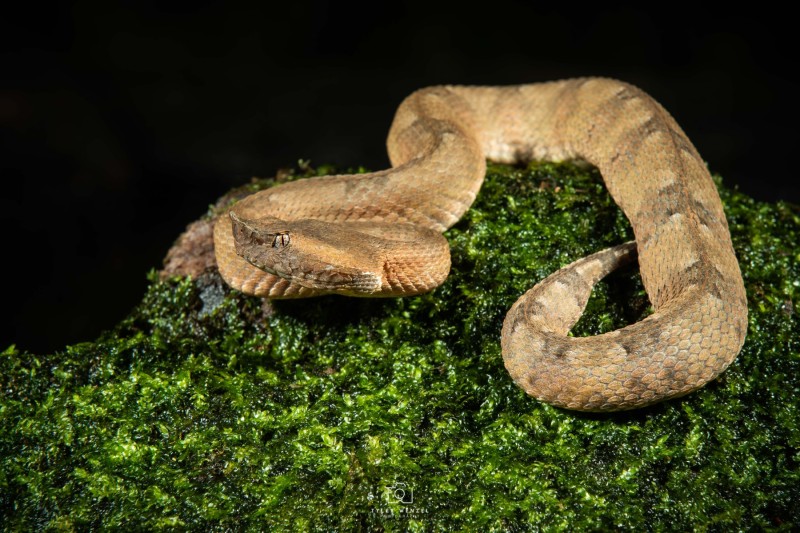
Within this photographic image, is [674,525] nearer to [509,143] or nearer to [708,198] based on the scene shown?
[708,198]

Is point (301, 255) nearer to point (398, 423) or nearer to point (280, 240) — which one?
point (280, 240)

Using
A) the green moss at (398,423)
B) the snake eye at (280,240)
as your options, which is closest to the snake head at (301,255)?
the snake eye at (280,240)

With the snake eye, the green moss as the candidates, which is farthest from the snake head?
the green moss

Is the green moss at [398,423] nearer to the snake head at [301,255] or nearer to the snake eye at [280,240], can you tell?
the snake head at [301,255]

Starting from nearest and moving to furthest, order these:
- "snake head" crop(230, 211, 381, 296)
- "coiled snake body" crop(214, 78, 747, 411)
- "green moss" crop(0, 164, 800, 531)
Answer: "green moss" crop(0, 164, 800, 531) → "coiled snake body" crop(214, 78, 747, 411) → "snake head" crop(230, 211, 381, 296)

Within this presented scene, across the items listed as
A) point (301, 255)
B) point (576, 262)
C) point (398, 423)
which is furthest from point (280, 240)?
point (576, 262)

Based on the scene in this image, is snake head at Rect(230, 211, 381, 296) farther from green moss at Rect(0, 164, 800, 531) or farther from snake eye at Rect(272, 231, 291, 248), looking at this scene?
green moss at Rect(0, 164, 800, 531)

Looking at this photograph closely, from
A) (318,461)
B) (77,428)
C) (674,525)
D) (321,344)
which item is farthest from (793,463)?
(77,428)
